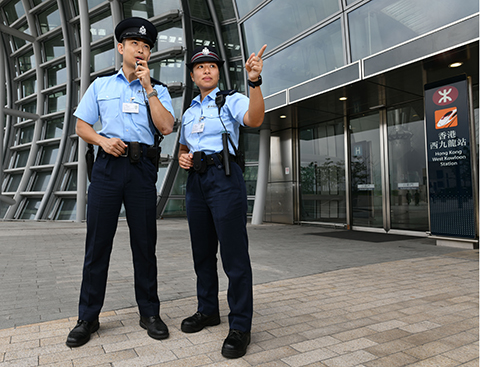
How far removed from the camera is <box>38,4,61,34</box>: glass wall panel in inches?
671

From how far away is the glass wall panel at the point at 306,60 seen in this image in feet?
26.9

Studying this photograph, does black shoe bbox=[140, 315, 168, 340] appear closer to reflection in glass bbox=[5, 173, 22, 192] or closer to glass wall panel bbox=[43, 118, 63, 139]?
glass wall panel bbox=[43, 118, 63, 139]

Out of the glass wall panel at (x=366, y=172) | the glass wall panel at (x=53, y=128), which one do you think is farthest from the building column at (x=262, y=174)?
the glass wall panel at (x=53, y=128)

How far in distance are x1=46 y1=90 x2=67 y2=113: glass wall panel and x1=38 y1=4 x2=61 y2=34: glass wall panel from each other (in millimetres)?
3125

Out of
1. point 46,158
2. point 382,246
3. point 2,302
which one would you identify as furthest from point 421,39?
point 46,158

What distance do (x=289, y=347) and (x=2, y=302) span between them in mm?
2571

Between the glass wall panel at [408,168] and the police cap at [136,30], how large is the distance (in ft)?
24.8

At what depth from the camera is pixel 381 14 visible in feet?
23.6

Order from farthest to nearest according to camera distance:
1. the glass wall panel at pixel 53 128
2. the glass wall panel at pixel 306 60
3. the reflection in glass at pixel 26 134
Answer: the reflection in glass at pixel 26 134 → the glass wall panel at pixel 53 128 → the glass wall panel at pixel 306 60

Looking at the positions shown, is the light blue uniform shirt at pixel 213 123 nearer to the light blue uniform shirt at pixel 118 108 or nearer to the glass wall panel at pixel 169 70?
the light blue uniform shirt at pixel 118 108

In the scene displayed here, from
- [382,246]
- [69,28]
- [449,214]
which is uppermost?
[69,28]

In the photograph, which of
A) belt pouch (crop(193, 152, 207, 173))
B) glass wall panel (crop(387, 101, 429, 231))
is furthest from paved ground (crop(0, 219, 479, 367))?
glass wall panel (crop(387, 101, 429, 231))

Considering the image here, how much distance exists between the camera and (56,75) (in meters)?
17.6

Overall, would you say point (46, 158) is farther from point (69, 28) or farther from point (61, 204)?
point (69, 28)
